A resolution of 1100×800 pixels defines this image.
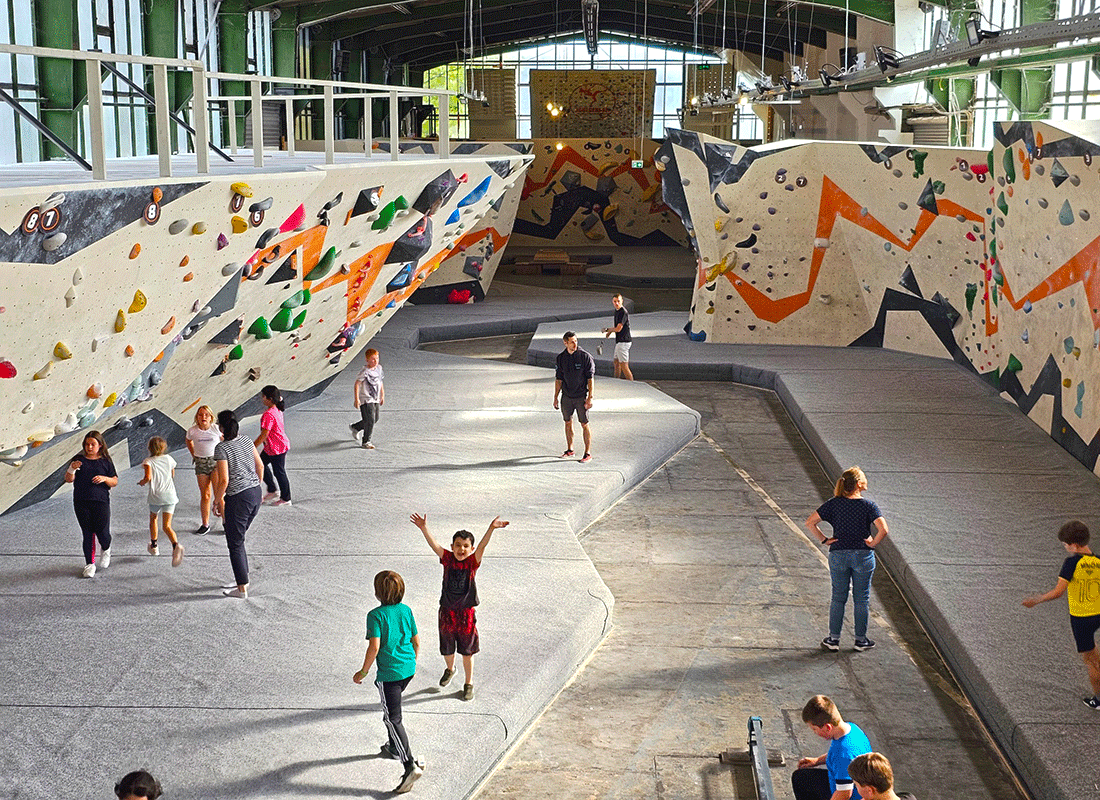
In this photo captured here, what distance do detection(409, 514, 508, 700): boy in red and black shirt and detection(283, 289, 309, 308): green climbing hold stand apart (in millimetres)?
4667

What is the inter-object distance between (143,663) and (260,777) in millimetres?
1500

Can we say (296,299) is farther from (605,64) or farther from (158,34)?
(605,64)

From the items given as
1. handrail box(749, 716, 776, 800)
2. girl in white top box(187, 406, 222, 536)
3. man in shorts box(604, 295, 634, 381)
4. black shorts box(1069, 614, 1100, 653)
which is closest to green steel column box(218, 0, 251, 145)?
man in shorts box(604, 295, 634, 381)

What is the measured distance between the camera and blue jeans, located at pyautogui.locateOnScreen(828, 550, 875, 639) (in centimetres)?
705

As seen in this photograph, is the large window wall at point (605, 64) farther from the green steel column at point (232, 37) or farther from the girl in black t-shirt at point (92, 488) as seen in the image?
the girl in black t-shirt at point (92, 488)

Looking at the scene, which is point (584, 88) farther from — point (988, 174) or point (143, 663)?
point (143, 663)

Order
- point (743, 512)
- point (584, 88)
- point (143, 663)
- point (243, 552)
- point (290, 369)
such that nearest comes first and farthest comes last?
point (143, 663) < point (243, 552) < point (743, 512) < point (290, 369) < point (584, 88)

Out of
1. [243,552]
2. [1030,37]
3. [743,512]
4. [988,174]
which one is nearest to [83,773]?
[243,552]

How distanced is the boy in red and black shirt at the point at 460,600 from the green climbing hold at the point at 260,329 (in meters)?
4.65

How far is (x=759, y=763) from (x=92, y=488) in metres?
4.68

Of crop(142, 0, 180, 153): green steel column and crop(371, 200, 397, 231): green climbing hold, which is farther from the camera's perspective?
crop(142, 0, 180, 153): green steel column

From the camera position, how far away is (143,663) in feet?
21.4

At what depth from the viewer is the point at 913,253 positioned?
1518 cm

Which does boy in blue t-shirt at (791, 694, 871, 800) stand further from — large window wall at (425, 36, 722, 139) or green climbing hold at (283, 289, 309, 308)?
large window wall at (425, 36, 722, 139)
